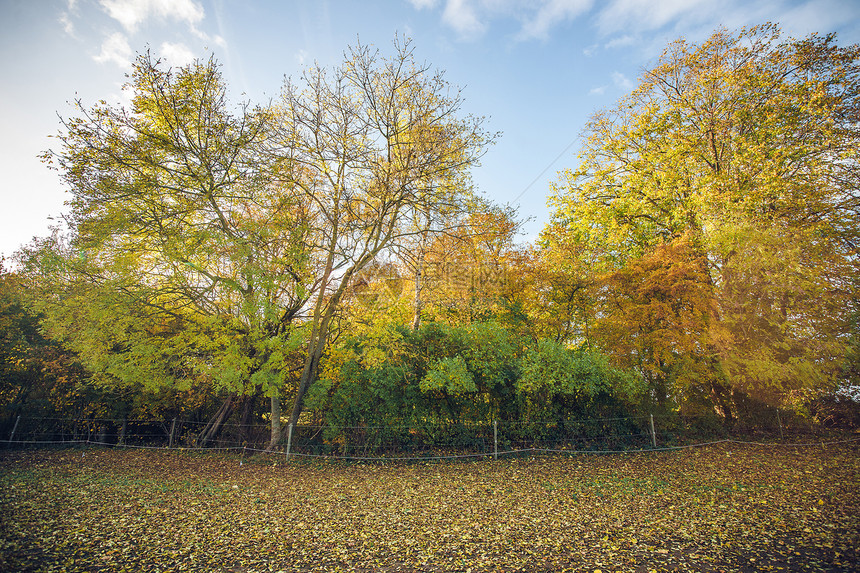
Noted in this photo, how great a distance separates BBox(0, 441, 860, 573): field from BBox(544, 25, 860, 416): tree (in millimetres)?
3164

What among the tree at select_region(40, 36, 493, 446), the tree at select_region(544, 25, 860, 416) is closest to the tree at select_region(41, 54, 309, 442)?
the tree at select_region(40, 36, 493, 446)

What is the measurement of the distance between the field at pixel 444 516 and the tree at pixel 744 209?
10.4ft

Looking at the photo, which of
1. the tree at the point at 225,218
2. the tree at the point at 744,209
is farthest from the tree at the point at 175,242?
the tree at the point at 744,209

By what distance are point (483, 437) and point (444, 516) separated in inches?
212

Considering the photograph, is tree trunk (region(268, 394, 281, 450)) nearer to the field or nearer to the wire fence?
the wire fence

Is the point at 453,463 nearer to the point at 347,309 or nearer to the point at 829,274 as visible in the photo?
the point at 347,309

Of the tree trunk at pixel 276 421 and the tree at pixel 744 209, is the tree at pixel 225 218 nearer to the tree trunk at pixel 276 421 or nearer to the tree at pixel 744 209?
the tree trunk at pixel 276 421

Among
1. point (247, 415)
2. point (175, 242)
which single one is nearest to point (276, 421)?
point (247, 415)

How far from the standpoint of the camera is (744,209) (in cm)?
1178

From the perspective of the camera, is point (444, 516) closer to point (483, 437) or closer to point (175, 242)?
point (483, 437)

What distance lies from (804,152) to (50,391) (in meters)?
25.8

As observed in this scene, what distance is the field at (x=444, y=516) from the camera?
4.51 metres

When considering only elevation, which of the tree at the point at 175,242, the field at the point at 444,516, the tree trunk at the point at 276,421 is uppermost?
the tree at the point at 175,242

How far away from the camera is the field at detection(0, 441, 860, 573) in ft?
14.8
